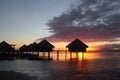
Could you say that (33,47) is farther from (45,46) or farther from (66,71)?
(66,71)

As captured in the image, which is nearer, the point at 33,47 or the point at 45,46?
the point at 45,46

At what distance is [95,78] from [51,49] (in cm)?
3507

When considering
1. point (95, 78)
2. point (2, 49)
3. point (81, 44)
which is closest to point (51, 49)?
point (81, 44)

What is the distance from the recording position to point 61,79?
2394 centimetres

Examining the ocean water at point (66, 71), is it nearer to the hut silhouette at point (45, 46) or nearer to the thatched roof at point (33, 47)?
the hut silhouette at point (45, 46)

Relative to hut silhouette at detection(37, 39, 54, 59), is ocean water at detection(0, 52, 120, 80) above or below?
below

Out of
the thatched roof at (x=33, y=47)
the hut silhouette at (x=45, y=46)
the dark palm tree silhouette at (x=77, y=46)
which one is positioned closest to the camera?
the dark palm tree silhouette at (x=77, y=46)

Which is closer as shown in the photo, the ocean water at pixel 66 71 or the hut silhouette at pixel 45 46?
the ocean water at pixel 66 71

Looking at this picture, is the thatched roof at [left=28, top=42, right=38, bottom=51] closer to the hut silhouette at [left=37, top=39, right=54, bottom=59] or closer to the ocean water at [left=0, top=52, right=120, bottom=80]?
the hut silhouette at [left=37, top=39, right=54, bottom=59]

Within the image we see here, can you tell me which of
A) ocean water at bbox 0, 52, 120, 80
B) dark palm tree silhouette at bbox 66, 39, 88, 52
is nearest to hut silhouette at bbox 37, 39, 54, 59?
dark palm tree silhouette at bbox 66, 39, 88, 52

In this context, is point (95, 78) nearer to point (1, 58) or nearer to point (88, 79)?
point (88, 79)

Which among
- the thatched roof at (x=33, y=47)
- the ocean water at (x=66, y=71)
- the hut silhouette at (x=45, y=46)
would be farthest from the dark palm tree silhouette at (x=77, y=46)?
the ocean water at (x=66, y=71)

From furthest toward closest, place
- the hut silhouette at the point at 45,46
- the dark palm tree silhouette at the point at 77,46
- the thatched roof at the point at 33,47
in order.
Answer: the thatched roof at the point at 33,47, the hut silhouette at the point at 45,46, the dark palm tree silhouette at the point at 77,46

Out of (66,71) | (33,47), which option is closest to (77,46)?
(33,47)
